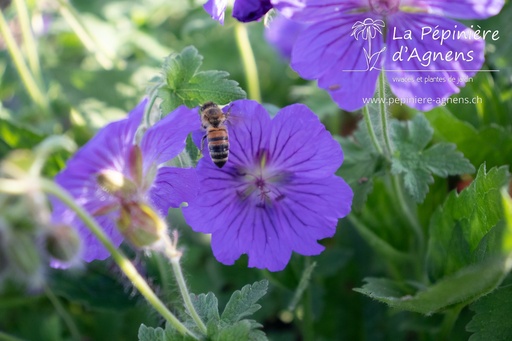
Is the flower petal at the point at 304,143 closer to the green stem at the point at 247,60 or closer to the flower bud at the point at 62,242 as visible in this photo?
the flower bud at the point at 62,242

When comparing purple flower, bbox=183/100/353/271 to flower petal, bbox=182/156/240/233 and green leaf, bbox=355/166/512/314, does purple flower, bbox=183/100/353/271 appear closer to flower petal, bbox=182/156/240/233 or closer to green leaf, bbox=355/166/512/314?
Answer: flower petal, bbox=182/156/240/233

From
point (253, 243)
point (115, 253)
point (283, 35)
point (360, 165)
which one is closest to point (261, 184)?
point (253, 243)

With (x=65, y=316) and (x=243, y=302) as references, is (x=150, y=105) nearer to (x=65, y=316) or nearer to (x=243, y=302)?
(x=243, y=302)

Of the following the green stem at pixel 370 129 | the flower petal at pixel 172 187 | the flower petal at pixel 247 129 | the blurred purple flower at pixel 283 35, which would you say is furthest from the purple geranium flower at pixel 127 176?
the blurred purple flower at pixel 283 35

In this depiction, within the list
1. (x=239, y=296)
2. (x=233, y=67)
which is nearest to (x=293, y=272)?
(x=239, y=296)

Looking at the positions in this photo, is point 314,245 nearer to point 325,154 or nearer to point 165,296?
point 325,154

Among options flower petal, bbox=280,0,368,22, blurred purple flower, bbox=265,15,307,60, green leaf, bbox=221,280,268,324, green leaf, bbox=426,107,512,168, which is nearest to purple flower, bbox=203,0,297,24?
flower petal, bbox=280,0,368,22
